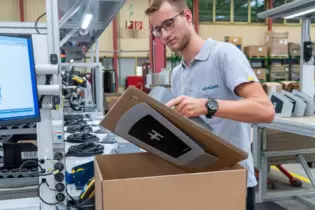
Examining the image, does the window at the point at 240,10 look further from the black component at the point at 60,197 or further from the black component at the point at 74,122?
the black component at the point at 60,197

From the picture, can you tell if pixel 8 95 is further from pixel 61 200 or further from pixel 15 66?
pixel 61 200

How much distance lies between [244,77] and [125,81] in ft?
26.9

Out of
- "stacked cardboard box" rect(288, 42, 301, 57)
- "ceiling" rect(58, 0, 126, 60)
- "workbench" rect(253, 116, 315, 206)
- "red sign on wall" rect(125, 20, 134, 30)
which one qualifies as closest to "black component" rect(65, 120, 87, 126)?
"ceiling" rect(58, 0, 126, 60)

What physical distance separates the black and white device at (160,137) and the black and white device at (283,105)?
2179 millimetres

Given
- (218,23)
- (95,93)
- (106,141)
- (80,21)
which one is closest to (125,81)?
(218,23)

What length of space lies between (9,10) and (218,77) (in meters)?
9.31

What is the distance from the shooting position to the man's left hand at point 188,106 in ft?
3.14

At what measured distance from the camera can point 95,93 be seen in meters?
4.79

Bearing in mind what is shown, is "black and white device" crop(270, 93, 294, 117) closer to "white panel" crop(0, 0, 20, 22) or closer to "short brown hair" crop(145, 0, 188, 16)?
"short brown hair" crop(145, 0, 188, 16)

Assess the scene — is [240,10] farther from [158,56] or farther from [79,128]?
[79,128]

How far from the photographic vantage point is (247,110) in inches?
Answer: 40.5

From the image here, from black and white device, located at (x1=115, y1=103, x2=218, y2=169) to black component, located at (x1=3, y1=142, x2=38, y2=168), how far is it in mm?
585

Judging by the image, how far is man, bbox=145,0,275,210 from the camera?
1051mm

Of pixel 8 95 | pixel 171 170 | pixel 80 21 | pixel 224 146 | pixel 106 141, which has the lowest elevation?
pixel 106 141
